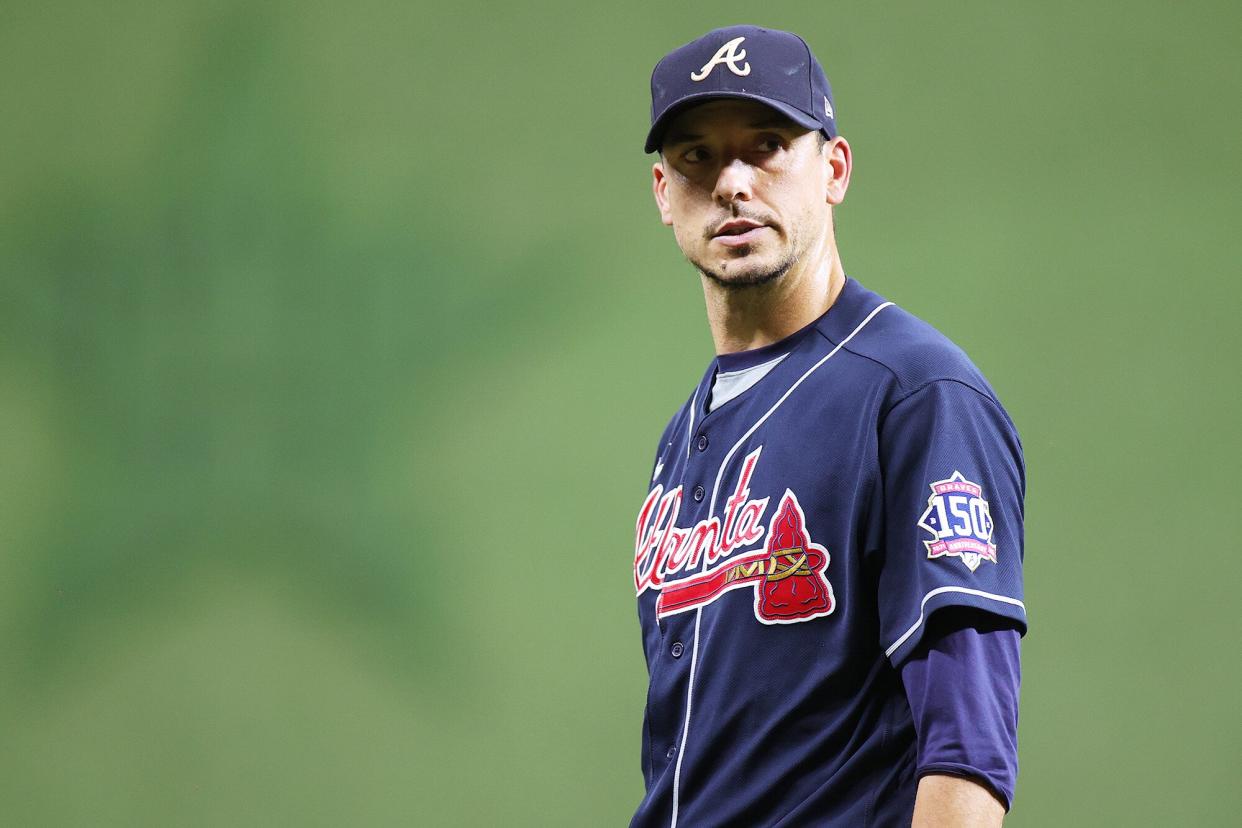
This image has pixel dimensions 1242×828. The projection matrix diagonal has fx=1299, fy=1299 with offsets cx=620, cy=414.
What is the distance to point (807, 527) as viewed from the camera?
1.28 meters

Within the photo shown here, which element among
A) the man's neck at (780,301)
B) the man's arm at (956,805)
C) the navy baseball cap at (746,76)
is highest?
the navy baseball cap at (746,76)

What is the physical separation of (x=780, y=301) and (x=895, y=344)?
197 millimetres

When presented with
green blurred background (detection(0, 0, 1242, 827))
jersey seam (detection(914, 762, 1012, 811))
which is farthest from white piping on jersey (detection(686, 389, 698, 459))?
green blurred background (detection(0, 0, 1242, 827))

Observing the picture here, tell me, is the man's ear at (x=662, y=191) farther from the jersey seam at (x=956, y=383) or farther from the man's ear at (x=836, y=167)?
the jersey seam at (x=956, y=383)

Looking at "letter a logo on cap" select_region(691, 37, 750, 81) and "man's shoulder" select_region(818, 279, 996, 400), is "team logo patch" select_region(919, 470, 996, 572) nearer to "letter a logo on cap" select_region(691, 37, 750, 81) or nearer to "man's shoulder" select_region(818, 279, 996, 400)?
"man's shoulder" select_region(818, 279, 996, 400)

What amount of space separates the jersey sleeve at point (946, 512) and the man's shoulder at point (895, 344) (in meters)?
0.02

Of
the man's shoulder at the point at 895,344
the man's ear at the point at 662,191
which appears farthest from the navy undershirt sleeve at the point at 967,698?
the man's ear at the point at 662,191

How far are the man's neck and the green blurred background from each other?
130 centimetres

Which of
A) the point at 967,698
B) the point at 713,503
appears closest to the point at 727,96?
the point at 713,503

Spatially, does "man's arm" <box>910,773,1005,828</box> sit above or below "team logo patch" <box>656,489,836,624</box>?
below

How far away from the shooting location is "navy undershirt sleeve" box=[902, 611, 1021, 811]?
1118mm

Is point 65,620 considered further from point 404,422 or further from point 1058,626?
point 1058,626

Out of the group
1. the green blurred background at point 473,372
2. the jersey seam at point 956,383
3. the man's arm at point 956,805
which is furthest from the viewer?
the green blurred background at point 473,372

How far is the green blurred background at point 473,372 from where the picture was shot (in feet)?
8.76
